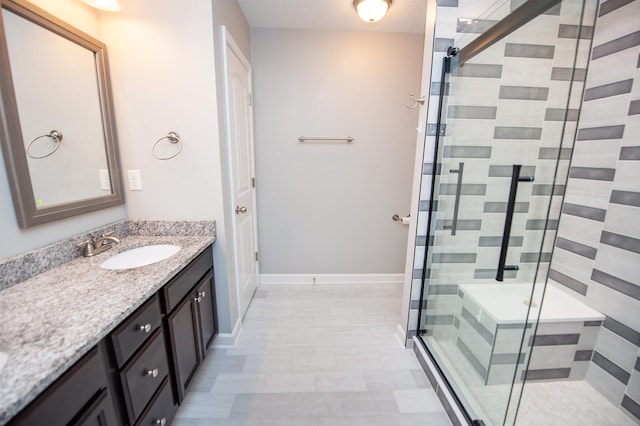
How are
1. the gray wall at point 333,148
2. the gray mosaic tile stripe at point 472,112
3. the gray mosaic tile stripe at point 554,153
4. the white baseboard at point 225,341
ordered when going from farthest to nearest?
the gray wall at point 333,148 → the white baseboard at point 225,341 → the gray mosaic tile stripe at point 472,112 → the gray mosaic tile stripe at point 554,153

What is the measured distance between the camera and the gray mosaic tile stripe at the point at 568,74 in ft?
3.57

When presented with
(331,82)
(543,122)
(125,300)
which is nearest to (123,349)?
(125,300)

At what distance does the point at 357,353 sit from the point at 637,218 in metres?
1.83

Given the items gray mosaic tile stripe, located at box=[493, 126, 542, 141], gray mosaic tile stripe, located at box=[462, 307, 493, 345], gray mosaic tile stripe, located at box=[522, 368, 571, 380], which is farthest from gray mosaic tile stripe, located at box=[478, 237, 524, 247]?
gray mosaic tile stripe, located at box=[522, 368, 571, 380]

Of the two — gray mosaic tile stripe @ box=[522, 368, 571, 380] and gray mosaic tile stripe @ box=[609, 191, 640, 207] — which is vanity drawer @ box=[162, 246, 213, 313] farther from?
gray mosaic tile stripe @ box=[609, 191, 640, 207]

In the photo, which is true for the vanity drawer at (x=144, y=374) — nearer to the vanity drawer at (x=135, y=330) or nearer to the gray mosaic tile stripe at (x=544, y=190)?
the vanity drawer at (x=135, y=330)

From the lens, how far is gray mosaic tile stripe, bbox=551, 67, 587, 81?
109 cm

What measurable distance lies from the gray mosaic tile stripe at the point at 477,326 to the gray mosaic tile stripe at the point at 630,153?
4.13 feet

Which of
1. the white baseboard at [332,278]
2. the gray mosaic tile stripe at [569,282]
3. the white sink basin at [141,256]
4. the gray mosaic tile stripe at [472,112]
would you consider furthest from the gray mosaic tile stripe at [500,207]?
the white sink basin at [141,256]

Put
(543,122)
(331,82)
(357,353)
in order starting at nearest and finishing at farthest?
(543,122), (357,353), (331,82)

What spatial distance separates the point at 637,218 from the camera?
1388 mm

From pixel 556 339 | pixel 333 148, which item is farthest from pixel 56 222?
pixel 556 339

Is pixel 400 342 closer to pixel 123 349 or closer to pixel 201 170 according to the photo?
pixel 123 349

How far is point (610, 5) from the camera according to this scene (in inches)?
58.9
